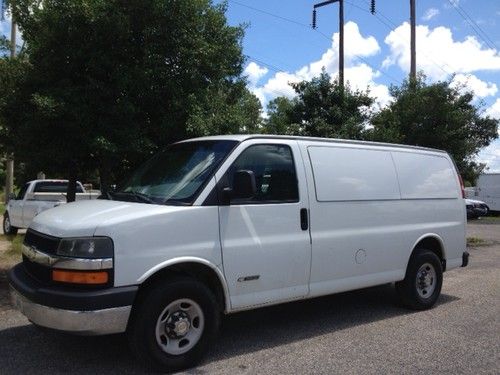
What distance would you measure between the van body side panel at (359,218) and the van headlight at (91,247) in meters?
2.25

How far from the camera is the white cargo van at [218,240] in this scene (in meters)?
4.39

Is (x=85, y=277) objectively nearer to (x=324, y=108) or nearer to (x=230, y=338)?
(x=230, y=338)

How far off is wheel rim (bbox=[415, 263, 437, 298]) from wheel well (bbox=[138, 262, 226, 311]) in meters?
3.15

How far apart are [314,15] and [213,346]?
749 inches

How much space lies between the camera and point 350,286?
6.13 m

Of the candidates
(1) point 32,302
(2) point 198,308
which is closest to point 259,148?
(2) point 198,308

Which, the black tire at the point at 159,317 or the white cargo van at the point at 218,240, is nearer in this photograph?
the white cargo van at the point at 218,240

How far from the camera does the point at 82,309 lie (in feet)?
13.9

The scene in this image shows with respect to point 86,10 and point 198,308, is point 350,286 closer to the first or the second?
point 198,308

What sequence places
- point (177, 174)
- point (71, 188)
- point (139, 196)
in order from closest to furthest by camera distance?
point (139, 196) → point (177, 174) → point (71, 188)

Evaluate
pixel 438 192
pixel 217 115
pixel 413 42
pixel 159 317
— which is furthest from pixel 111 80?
pixel 413 42

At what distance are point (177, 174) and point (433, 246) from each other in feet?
12.9

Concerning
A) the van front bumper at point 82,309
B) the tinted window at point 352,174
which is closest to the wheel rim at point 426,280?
the tinted window at point 352,174

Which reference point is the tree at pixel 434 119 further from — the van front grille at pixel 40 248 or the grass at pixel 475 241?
the van front grille at pixel 40 248
